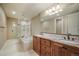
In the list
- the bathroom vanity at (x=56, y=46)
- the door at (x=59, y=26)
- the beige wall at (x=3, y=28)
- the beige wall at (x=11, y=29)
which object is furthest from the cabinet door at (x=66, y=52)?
the beige wall at (x=3, y=28)

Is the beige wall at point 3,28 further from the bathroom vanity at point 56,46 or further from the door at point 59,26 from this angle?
the door at point 59,26

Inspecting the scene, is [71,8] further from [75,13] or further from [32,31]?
[32,31]

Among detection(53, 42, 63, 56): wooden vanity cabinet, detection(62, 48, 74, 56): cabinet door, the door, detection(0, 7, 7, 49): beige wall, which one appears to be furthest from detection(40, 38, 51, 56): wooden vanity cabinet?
detection(0, 7, 7, 49): beige wall

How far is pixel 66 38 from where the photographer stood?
2.66m

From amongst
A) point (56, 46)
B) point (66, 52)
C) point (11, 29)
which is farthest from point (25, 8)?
point (66, 52)

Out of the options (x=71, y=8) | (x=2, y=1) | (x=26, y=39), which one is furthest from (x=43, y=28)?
(x=2, y=1)

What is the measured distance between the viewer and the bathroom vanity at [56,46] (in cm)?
196

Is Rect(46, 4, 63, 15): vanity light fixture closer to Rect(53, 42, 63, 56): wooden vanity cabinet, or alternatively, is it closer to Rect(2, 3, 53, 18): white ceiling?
Rect(2, 3, 53, 18): white ceiling

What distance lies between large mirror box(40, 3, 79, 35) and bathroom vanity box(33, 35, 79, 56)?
29 centimetres

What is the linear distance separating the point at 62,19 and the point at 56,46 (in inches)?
28.6

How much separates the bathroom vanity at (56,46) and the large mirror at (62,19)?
11.6 inches

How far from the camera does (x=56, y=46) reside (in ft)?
7.74

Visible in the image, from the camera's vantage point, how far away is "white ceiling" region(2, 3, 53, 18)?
243 centimetres

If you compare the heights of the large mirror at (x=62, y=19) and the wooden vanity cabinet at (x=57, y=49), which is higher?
the large mirror at (x=62, y=19)
